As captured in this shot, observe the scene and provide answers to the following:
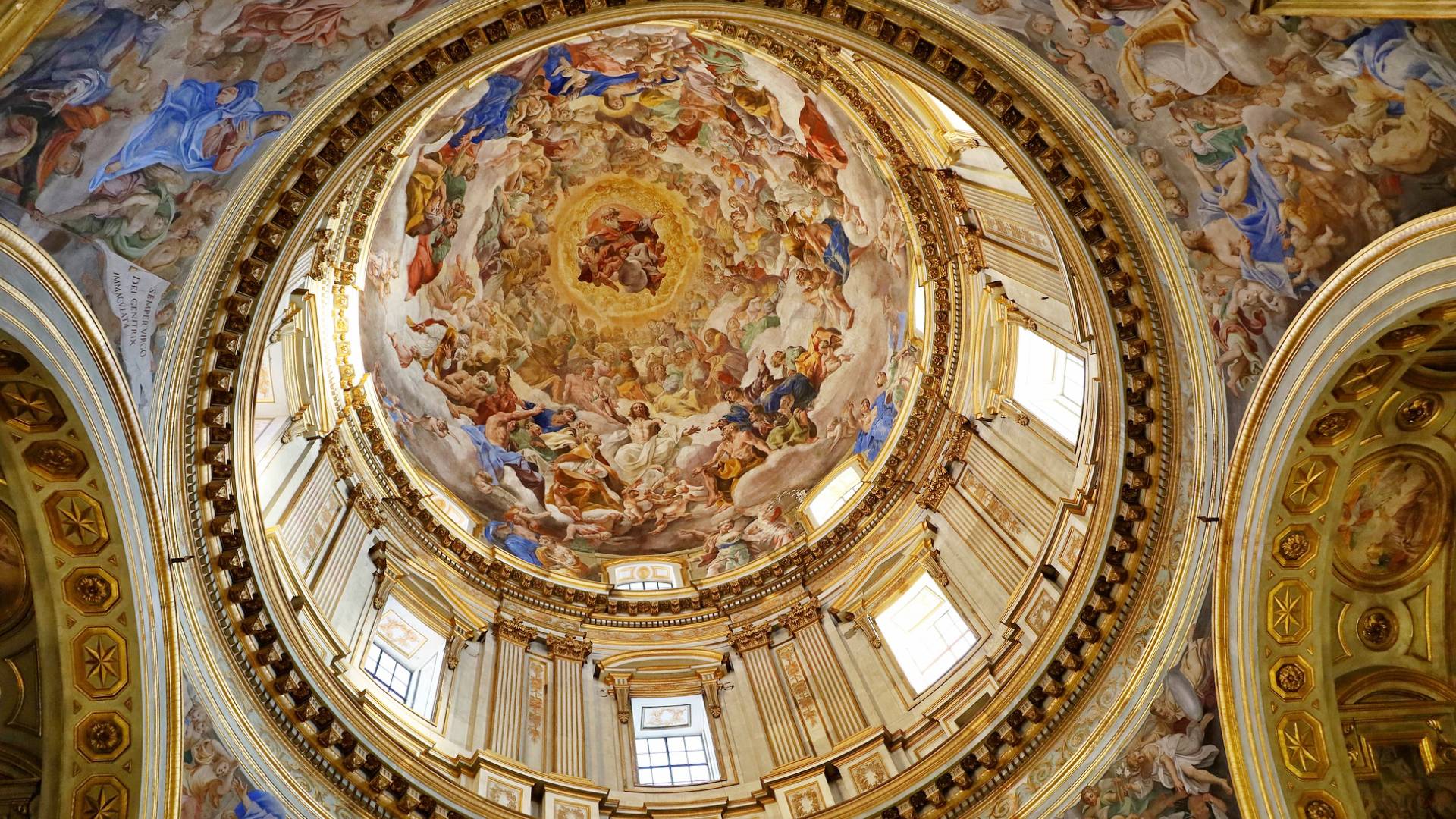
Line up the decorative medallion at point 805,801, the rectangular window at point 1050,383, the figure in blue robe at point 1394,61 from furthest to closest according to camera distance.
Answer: the rectangular window at point 1050,383 → the decorative medallion at point 805,801 → the figure in blue robe at point 1394,61

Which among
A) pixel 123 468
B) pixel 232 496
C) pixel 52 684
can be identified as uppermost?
pixel 232 496

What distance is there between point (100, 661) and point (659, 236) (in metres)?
21.8

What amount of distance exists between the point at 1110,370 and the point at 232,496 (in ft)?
40.9

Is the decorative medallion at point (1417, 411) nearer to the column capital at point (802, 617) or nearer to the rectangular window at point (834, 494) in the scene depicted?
the column capital at point (802, 617)

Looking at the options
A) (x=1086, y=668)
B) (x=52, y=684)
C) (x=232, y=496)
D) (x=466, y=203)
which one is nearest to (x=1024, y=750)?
(x=1086, y=668)

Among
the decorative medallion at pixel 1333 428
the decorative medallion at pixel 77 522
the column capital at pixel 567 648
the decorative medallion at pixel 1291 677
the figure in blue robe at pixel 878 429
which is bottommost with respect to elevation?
the decorative medallion at pixel 1291 677

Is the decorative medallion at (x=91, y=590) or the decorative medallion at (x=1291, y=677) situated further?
the decorative medallion at (x=1291, y=677)

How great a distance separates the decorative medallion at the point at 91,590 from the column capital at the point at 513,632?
32.9ft

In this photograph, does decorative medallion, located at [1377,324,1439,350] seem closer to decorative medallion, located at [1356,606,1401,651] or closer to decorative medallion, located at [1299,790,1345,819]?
decorative medallion, located at [1356,606,1401,651]

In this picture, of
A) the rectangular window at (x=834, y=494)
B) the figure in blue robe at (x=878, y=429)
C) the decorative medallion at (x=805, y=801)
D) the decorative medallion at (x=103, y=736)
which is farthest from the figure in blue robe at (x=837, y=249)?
the decorative medallion at (x=103, y=736)

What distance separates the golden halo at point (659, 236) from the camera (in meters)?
31.8

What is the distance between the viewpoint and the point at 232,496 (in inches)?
596

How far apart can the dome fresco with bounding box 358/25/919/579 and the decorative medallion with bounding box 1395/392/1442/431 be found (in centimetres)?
1273

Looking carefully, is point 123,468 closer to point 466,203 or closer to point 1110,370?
point 1110,370
